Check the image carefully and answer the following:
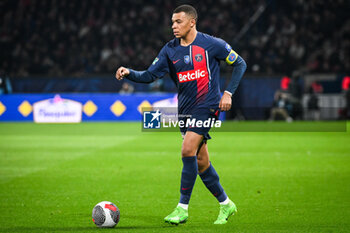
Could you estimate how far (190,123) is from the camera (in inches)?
216

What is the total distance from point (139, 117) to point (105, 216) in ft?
57.0

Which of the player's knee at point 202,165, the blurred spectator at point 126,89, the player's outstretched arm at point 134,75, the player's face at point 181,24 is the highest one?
the player's face at point 181,24

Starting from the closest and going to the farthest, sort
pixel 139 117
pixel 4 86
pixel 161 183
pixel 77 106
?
pixel 161 183
pixel 77 106
pixel 139 117
pixel 4 86

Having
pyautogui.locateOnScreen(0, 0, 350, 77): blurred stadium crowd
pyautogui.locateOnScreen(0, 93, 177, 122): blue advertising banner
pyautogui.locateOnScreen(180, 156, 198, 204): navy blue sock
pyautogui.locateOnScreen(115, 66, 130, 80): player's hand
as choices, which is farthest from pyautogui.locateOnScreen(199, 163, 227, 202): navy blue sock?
pyautogui.locateOnScreen(0, 0, 350, 77): blurred stadium crowd

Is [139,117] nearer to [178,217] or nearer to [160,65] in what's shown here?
[160,65]

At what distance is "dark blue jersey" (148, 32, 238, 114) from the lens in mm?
5492

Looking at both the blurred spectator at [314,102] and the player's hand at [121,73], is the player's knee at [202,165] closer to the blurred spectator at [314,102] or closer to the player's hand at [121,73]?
the player's hand at [121,73]

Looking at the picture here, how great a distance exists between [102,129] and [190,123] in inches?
544

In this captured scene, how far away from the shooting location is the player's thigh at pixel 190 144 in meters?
5.37

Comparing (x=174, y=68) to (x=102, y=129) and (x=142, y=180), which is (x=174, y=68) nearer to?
(x=142, y=180)

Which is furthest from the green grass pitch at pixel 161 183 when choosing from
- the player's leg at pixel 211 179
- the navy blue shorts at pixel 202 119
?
the navy blue shorts at pixel 202 119

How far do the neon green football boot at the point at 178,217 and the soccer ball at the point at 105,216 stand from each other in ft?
1.74

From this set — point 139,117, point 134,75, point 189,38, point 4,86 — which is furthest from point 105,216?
point 4,86

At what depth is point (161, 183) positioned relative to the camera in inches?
321
